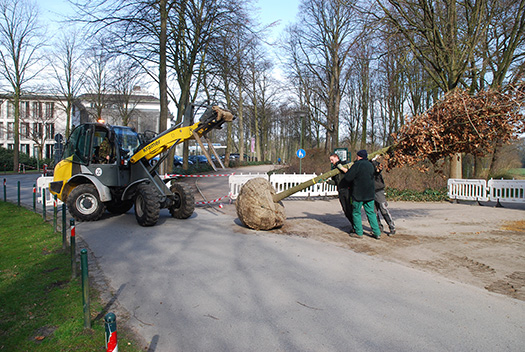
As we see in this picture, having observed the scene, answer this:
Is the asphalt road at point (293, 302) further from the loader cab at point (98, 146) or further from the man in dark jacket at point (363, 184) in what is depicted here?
the loader cab at point (98, 146)

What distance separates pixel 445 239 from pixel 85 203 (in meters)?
9.07

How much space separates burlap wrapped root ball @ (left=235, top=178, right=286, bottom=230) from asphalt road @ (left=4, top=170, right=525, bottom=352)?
4.09 ft

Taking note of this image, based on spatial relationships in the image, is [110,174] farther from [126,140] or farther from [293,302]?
[293,302]

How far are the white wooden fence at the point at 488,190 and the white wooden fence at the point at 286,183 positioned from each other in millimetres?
5471

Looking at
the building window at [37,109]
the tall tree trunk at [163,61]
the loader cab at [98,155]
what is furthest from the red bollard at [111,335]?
the building window at [37,109]

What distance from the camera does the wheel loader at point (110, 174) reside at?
947 cm

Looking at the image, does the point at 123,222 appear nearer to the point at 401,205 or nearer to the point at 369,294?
the point at 369,294

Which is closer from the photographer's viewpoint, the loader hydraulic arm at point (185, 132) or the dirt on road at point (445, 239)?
the dirt on road at point (445, 239)

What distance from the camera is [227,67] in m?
17.2

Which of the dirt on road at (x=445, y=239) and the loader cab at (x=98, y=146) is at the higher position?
the loader cab at (x=98, y=146)

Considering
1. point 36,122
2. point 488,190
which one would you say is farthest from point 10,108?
point 488,190

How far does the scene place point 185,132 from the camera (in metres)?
8.93

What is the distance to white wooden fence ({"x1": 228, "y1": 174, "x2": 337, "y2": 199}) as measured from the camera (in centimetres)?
1439

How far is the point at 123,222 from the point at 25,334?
20.3 feet
